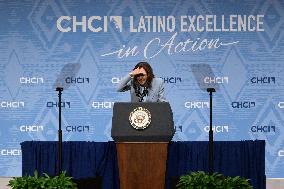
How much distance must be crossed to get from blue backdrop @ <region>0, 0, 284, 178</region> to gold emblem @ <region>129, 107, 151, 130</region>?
2396mm

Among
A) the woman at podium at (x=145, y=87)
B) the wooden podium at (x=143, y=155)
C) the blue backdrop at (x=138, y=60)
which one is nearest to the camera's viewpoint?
the wooden podium at (x=143, y=155)

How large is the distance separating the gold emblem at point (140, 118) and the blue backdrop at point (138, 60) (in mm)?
2396

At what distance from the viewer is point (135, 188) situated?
3420 millimetres

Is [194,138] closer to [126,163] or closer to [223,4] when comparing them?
[223,4]

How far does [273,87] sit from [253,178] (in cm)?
167

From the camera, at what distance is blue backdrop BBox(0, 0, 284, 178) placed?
587 cm

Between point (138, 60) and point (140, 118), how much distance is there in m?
2.46

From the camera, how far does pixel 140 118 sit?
3.47m

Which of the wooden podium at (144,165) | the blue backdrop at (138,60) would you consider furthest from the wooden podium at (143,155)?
the blue backdrop at (138,60)

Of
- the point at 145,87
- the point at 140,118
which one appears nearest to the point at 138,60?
the point at 145,87

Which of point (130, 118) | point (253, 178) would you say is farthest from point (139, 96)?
point (253, 178)

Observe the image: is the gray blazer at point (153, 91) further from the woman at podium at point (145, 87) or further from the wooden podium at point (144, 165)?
the wooden podium at point (144, 165)

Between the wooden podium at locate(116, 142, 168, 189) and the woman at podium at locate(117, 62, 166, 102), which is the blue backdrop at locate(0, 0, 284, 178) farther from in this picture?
the wooden podium at locate(116, 142, 168, 189)

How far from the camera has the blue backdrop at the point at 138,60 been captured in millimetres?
5867
